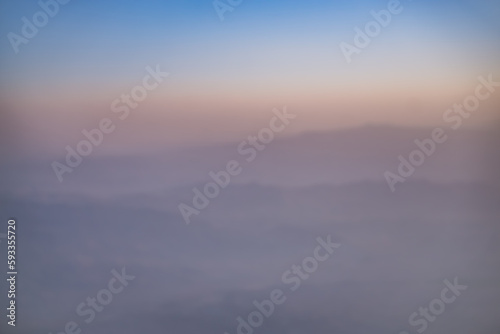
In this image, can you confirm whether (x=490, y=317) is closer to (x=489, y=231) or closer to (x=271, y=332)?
(x=489, y=231)
